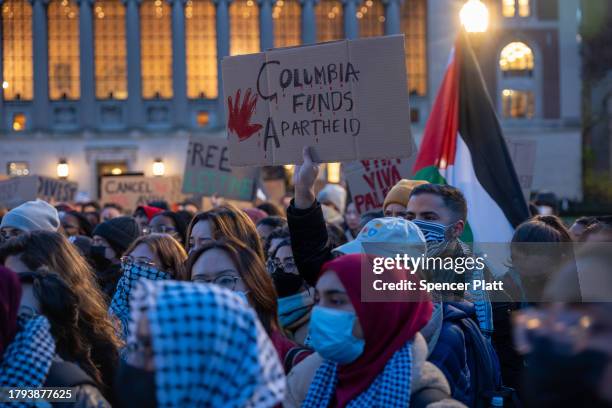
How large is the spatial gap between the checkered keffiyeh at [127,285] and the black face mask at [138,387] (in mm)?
2426

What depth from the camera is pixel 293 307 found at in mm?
4828

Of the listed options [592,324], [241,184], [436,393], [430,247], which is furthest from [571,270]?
[241,184]

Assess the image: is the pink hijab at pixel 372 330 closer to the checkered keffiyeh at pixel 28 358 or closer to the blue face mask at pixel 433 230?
the checkered keffiyeh at pixel 28 358

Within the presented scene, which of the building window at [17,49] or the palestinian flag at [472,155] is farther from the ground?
the building window at [17,49]

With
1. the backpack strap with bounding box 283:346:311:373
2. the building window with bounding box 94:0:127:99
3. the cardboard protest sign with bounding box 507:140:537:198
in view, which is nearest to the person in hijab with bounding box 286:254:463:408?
the backpack strap with bounding box 283:346:311:373

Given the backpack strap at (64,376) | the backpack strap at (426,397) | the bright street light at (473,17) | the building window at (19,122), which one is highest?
the building window at (19,122)

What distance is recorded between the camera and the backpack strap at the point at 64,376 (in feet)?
11.2

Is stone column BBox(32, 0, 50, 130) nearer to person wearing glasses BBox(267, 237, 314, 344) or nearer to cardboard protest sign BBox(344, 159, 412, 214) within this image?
cardboard protest sign BBox(344, 159, 412, 214)

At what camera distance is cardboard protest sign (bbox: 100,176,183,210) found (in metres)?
19.0

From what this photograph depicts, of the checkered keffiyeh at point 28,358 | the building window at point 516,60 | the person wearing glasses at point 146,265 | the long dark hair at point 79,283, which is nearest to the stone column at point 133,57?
the building window at point 516,60

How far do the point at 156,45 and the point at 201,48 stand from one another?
74.9 inches

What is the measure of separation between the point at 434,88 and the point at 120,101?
13.2 metres

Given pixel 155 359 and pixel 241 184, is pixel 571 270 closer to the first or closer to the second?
pixel 155 359

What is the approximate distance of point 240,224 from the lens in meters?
6.09
